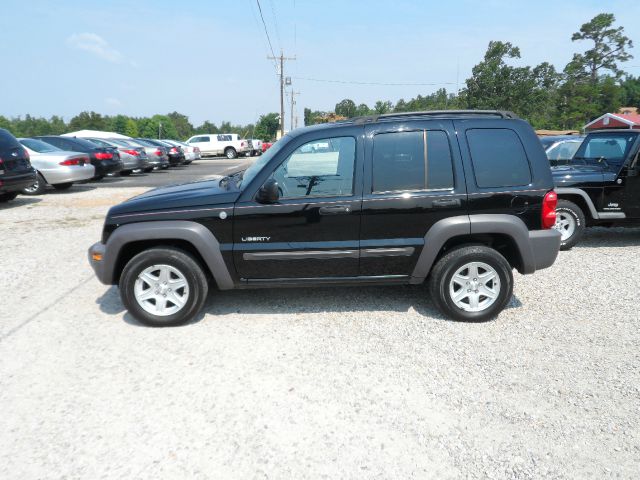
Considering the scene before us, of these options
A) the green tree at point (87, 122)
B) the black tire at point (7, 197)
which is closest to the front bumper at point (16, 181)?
the black tire at point (7, 197)

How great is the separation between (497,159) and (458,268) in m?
1.06

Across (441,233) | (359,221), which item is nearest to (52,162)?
(359,221)

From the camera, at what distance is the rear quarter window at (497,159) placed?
168 inches

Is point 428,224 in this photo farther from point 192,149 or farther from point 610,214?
point 192,149

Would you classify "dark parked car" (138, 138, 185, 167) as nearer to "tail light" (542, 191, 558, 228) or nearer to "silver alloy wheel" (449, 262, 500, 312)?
"silver alloy wheel" (449, 262, 500, 312)

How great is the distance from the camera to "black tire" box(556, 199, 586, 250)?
6.82 meters

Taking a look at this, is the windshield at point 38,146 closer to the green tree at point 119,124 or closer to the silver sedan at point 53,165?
the silver sedan at point 53,165

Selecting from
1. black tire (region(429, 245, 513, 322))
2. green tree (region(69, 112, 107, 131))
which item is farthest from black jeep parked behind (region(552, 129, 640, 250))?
green tree (region(69, 112, 107, 131))

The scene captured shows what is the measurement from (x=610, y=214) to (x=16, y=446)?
746cm

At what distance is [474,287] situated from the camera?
4305 mm

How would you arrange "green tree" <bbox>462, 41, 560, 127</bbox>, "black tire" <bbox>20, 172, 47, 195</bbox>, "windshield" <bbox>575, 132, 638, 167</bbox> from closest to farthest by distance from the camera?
"windshield" <bbox>575, 132, 638, 167</bbox> < "black tire" <bbox>20, 172, 47, 195</bbox> < "green tree" <bbox>462, 41, 560, 127</bbox>

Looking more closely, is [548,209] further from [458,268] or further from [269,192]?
[269,192]

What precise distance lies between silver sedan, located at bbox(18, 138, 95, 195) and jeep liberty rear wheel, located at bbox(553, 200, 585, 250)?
463 inches

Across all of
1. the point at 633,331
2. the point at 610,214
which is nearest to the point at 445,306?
the point at 633,331
